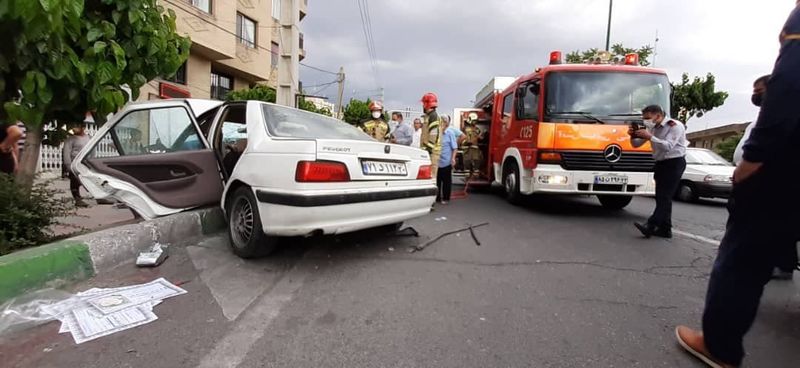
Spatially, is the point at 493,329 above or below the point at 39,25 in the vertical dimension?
below

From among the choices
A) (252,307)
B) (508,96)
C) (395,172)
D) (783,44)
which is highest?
(508,96)

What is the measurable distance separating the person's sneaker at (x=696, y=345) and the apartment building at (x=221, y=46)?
49.5 ft

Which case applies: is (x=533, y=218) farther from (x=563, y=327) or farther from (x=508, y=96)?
(x=563, y=327)

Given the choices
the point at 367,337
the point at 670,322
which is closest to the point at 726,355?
the point at 670,322

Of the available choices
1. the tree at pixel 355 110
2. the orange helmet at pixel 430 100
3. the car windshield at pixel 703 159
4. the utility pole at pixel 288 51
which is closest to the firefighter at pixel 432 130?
the orange helmet at pixel 430 100

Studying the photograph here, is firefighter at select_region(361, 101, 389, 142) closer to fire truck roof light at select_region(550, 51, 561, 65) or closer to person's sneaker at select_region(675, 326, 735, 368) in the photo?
fire truck roof light at select_region(550, 51, 561, 65)

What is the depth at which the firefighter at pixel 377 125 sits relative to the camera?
28.0 feet

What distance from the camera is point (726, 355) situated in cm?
207

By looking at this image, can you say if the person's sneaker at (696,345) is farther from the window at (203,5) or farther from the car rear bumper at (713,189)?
the window at (203,5)

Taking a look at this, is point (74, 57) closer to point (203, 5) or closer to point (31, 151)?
point (31, 151)

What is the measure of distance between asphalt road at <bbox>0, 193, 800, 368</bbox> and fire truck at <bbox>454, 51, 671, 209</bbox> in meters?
1.35

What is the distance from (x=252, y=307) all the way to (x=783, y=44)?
3.19m

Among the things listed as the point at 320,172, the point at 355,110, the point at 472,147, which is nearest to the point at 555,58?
the point at 472,147

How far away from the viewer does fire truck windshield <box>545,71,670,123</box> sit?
605 centimetres
